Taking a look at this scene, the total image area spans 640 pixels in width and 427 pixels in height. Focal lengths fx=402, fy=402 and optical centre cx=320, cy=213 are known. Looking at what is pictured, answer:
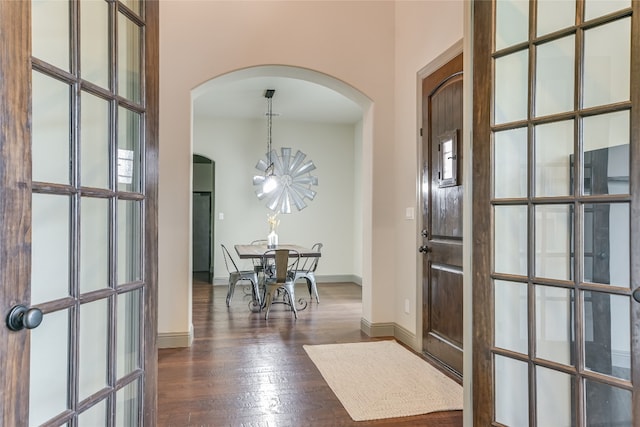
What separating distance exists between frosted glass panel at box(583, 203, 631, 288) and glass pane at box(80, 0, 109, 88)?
74.0 inches

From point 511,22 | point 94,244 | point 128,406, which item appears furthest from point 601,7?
point 128,406

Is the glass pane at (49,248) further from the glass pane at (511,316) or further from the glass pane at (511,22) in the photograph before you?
the glass pane at (511,22)

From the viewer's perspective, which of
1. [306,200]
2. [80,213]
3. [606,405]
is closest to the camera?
[80,213]

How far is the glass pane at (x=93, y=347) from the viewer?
53.2 inches

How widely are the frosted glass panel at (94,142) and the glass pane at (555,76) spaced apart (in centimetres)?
173

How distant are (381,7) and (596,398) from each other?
3.95m

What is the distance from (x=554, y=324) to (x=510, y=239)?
39cm

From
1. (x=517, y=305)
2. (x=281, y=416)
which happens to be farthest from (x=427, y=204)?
→ (x=281, y=416)

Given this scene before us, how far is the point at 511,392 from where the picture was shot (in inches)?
69.6

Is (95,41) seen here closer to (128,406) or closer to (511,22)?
(128,406)

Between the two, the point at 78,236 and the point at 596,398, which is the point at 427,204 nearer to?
the point at 596,398

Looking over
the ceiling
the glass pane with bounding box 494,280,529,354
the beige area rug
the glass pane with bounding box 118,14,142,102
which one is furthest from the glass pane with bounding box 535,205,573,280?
the ceiling

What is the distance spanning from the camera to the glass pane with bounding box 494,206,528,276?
5.75 ft

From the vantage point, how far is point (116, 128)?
1.52 metres
